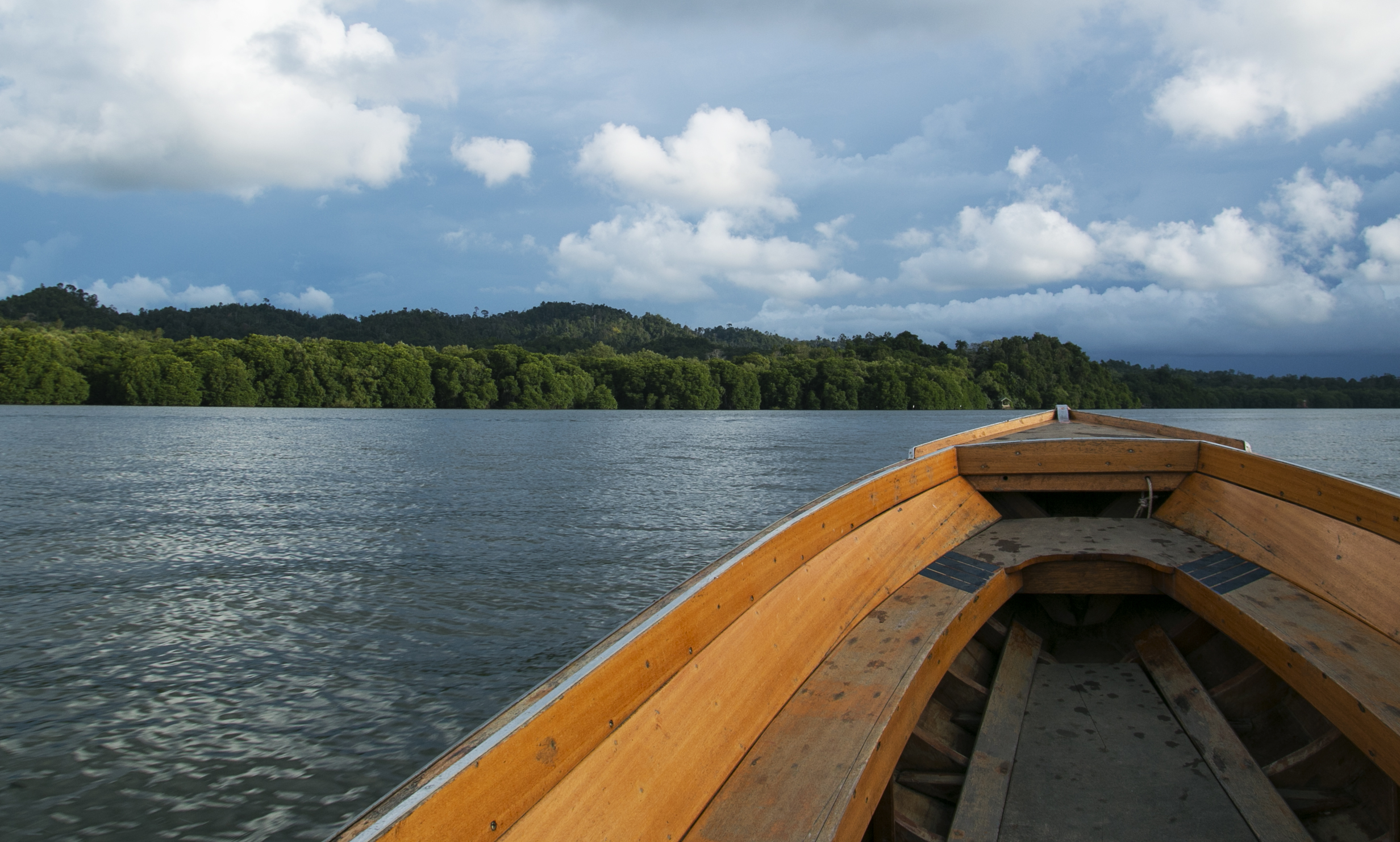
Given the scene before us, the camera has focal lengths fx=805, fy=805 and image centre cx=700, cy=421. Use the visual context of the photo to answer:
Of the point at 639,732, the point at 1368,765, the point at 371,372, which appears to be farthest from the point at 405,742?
the point at 371,372

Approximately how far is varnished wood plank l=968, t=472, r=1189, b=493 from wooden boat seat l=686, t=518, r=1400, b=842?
44 centimetres

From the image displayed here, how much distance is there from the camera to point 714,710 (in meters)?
2.59

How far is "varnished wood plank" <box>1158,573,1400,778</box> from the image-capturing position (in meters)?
2.94

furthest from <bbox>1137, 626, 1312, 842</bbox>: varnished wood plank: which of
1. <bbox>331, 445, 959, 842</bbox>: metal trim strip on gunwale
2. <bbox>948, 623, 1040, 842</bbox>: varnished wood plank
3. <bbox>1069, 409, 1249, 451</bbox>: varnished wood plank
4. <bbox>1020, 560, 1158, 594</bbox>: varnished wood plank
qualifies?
<bbox>331, 445, 959, 842</bbox>: metal trim strip on gunwale

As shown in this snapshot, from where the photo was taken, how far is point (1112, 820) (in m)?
3.27

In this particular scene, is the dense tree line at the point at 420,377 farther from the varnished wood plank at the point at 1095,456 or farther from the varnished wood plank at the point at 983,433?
the varnished wood plank at the point at 1095,456

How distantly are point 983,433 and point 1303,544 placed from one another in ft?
19.8

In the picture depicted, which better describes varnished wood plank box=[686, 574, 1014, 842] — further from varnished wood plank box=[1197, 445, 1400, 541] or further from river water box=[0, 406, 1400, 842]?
river water box=[0, 406, 1400, 842]

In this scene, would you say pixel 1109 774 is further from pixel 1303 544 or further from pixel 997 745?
pixel 1303 544

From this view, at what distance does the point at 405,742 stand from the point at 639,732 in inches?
149

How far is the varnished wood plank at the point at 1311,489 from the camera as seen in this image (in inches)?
155

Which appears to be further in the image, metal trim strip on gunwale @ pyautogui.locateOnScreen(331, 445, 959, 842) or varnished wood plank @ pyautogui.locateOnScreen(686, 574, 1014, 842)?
varnished wood plank @ pyautogui.locateOnScreen(686, 574, 1014, 842)

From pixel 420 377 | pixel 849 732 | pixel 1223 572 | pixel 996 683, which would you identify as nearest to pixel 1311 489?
pixel 1223 572

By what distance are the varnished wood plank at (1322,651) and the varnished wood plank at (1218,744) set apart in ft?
1.19
